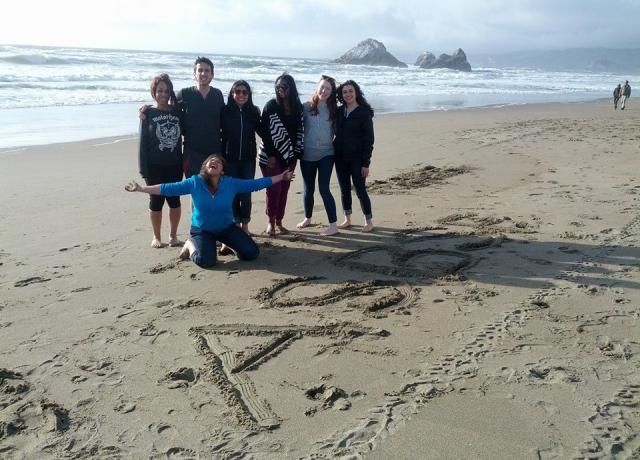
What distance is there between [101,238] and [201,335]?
2874mm

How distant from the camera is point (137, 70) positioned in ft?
108

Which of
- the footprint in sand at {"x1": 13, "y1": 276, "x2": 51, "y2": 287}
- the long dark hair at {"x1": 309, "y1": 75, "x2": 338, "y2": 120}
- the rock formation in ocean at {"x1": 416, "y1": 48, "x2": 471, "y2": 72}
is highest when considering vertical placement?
the rock formation in ocean at {"x1": 416, "y1": 48, "x2": 471, "y2": 72}

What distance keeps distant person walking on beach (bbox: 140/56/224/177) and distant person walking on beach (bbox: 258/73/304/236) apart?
538mm

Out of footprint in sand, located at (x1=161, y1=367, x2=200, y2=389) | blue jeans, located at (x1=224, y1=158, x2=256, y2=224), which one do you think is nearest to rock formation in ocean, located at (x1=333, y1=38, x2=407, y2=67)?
blue jeans, located at (x1=224, y1=158, x2=256, y2=224)

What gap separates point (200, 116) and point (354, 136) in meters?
1.67

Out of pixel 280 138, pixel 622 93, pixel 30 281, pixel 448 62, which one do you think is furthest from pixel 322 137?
pixel 448 62

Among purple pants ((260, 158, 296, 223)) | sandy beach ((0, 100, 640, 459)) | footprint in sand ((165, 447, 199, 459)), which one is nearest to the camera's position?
footprint in sand ((165, 447, 199, 459))

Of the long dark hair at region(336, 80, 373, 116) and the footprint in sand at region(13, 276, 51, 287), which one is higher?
the long dark hair at region(336, 80, 373, 116)

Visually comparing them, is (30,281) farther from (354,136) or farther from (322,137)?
(354,136)

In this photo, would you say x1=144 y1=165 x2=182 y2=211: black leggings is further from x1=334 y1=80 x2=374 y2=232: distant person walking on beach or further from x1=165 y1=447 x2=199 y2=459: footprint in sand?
x1=165 y1=447 x2=199 y2=459: footprint in sand

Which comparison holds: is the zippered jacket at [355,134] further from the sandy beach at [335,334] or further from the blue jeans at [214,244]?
the blue jeans at [214,244]

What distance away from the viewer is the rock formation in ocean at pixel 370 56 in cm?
7712

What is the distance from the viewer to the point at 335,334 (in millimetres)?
3891

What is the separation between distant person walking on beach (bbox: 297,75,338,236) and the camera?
19.7ft
